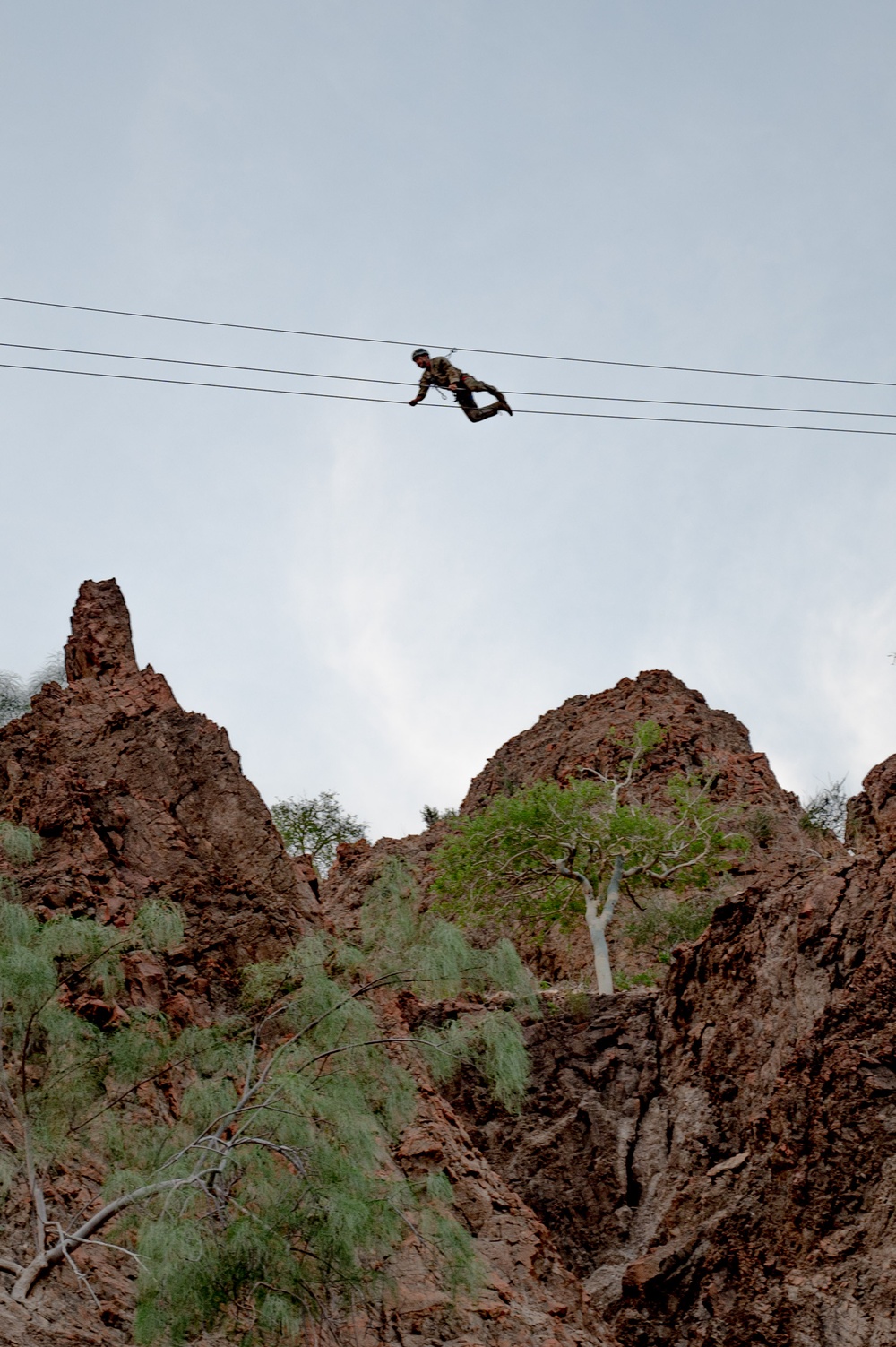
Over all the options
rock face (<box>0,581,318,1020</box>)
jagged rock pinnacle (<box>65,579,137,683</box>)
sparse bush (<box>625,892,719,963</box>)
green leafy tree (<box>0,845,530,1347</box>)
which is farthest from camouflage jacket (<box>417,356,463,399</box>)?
sparse bush (<box>625,892,719,963</box>)

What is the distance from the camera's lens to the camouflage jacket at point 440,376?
14992 mm

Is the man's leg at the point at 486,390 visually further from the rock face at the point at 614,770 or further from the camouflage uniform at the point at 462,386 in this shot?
the rock face at the point at 614,770

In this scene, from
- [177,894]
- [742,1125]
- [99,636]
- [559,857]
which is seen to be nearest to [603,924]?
[559,857]

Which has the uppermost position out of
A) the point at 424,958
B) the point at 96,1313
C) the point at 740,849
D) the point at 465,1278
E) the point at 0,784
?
the point at 740,849

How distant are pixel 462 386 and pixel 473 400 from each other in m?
0.43

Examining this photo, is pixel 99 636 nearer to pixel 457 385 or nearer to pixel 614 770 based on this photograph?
pixel 457 385

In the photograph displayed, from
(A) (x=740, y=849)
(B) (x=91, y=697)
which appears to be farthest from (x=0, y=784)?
(A) (x=740, y=849)

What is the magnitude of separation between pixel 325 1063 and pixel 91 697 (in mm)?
11375

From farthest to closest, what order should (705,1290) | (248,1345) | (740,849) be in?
(740,849) → (705,1290) → (248,1345)

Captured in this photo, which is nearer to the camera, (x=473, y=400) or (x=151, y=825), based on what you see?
(x=473, y=400)

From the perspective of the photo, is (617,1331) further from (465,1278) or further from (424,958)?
(424,958)

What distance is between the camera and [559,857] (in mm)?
26750

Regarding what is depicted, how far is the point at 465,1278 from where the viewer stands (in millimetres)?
12922

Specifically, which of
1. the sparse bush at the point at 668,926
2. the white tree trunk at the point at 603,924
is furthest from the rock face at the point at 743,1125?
the sparse bush at the point at 668,926
